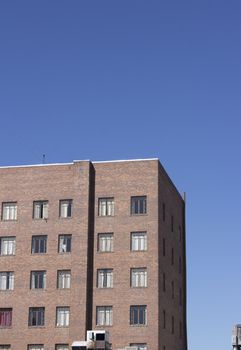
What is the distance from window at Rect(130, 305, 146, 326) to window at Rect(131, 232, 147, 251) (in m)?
5.76

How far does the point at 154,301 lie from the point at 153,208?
9.21 m

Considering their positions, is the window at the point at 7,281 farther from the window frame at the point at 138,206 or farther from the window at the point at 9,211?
the window frame at the point at 138,206

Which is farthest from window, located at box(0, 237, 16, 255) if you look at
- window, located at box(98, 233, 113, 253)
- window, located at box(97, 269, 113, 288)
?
window, located at box(97, 269, 113, 288)

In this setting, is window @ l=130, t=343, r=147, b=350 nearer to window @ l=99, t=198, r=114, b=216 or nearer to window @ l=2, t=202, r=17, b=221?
window @ l=99, t=198, r=114, b=216

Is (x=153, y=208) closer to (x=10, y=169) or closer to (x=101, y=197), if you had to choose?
(x=101, y=197)

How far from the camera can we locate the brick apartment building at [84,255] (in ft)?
274

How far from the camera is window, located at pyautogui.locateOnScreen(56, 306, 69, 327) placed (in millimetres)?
84000

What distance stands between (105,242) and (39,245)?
266 inches

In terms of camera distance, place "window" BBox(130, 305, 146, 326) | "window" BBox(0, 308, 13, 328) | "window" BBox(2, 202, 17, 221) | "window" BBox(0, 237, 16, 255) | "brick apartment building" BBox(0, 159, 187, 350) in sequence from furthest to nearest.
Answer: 1. "window" BBox(2, 202, 17, 221)
2. "window" BBox(0, 237, 16, 255)
3. "window" BBox(0, 308, 13, 328)
4. "brick apartment building" BBox(0, 159, 187, 350)
5. "window" BBox(130, 305, 146, 326)

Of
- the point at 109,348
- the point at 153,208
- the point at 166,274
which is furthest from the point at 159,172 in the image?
the point at 109,348

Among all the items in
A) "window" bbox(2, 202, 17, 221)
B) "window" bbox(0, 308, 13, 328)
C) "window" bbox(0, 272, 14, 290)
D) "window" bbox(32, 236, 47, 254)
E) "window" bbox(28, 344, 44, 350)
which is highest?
"window" bbox(2, 202, 17, 221)

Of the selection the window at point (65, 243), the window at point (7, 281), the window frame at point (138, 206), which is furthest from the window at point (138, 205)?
the window at point (7, 281)

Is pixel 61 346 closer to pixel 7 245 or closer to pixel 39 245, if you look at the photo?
pixel 39 245

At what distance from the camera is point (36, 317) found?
3344 inches
